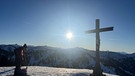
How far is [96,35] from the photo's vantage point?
75.4ft

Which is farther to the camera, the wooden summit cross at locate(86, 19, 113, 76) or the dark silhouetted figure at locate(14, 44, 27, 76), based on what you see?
the dark silhouetted figure at locate(14, 44, 27, 76)

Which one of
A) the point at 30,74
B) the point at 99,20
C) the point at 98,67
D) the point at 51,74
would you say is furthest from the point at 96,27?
the point at 30,74

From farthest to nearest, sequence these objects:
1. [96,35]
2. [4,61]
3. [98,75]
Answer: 1. [4,61]
2. [96,35]
3. [98,75]

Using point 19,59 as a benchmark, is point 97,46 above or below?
above

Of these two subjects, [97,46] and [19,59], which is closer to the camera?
[97,46]

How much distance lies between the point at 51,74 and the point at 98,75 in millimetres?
6017

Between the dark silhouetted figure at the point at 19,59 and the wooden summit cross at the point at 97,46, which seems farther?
the dark silhouetted figure at the point at 19,59

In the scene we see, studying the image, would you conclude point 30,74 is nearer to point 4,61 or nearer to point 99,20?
point 99,20

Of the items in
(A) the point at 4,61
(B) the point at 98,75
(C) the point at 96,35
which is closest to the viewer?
(B) the point at 98,75

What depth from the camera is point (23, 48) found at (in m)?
22.8

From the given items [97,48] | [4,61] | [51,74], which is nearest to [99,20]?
[97,48]

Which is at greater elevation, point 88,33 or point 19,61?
point 88,33

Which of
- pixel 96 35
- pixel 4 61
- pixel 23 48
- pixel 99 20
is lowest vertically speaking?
pixel 4 61

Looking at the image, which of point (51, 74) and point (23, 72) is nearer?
point (23, 72)
